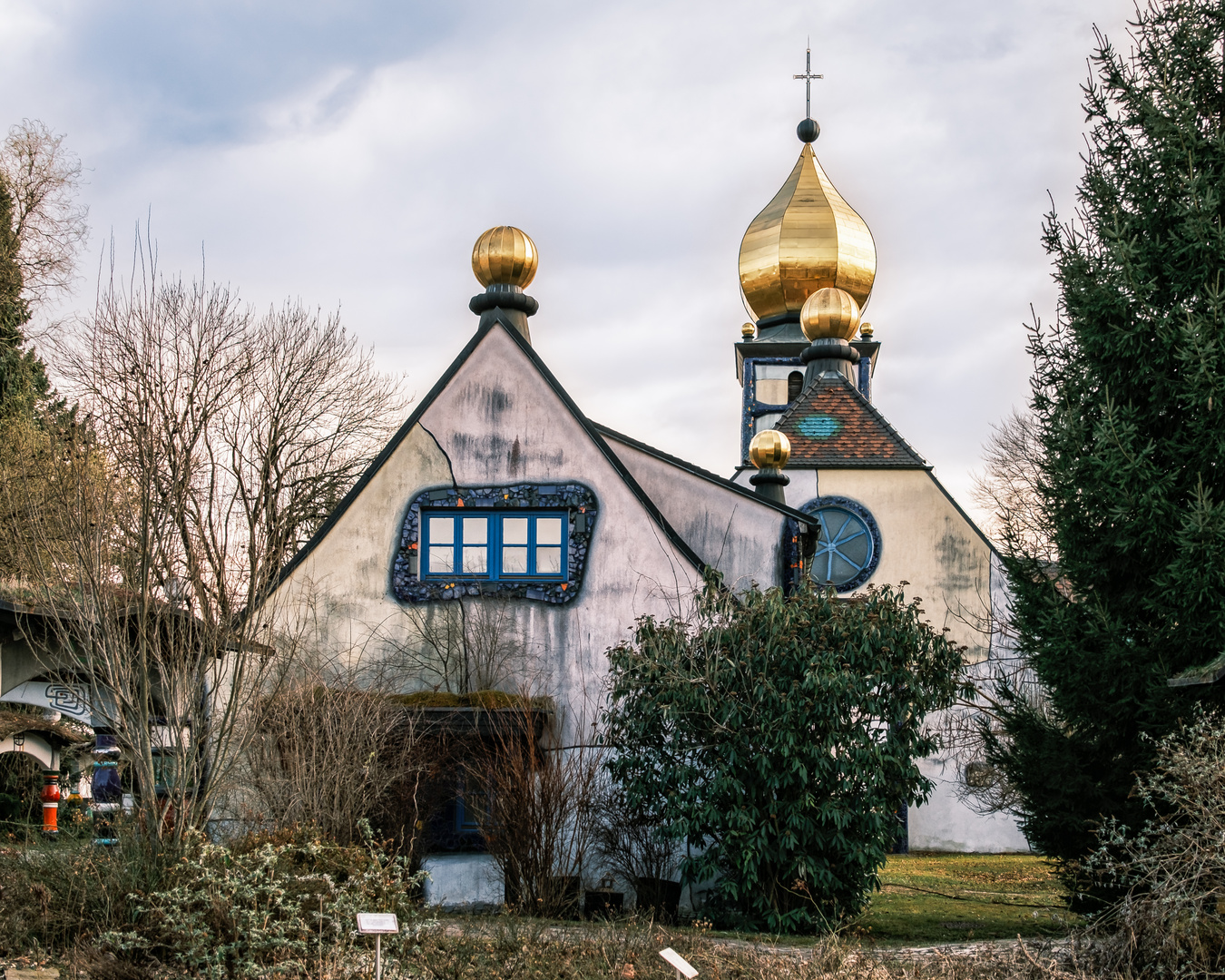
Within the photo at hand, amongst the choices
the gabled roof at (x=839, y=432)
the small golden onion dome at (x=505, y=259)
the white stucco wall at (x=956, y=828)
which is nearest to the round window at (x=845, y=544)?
the gabled roof at (x=839, y=432)

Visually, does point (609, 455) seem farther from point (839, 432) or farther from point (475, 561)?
point (839, 432)

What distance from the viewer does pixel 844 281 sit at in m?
36.4

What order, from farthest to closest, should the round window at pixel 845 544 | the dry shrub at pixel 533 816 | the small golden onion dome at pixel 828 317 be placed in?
the small golden onion dome at pixel 828 317 < the round window at pixel 845 544 < the dry shrub at pixel 533 816

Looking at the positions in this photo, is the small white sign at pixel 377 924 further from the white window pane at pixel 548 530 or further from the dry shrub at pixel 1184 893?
the white window pane at pixel 548 530

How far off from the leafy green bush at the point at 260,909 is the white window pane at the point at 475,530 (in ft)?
20.7

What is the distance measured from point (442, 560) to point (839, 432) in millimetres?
13682

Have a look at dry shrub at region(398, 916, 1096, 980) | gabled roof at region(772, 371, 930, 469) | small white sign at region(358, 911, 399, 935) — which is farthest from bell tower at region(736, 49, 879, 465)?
small white sign at region(358, 911, 399, 935)

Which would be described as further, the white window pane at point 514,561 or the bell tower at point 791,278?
the bell tower at point 791,278

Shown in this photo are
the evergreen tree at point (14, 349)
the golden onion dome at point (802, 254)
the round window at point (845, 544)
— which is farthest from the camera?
the golden onion dome at point (802, 254)

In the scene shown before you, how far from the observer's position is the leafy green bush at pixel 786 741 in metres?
11.5

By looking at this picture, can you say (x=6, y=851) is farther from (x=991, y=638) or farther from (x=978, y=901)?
(x=991, y=638)

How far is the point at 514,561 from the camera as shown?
48.8 ft

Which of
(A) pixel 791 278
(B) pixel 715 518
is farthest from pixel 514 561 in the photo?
(A) pixel 791 278

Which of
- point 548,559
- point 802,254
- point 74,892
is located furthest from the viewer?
point 802,254
